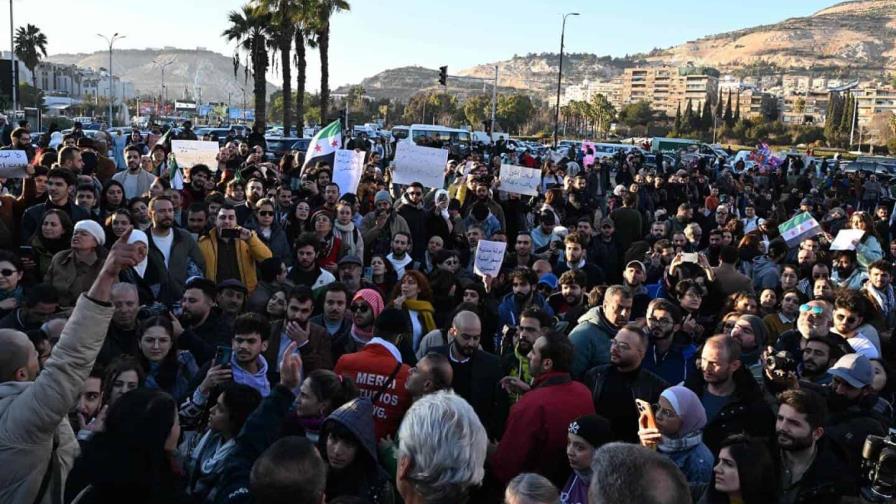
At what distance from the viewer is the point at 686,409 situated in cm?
387

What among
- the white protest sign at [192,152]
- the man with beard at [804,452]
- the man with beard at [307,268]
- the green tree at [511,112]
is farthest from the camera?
the green tree at [511,112]

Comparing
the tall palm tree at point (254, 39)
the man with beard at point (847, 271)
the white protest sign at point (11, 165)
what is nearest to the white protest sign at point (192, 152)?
the white protest sign at point (11, 165)

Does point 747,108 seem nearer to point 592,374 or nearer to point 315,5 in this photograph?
point 315,5

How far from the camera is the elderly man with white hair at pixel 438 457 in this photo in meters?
2.77

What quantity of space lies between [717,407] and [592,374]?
0.71 m

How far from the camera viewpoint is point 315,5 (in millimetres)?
32000

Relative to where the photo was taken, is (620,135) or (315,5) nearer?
(315,5)

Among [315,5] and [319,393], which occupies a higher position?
[315,5]

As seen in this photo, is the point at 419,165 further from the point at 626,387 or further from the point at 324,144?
the point at 626,387

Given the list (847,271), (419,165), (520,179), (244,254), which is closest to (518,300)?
(244,254)

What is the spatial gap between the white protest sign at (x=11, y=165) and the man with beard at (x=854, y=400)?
25.1 feet

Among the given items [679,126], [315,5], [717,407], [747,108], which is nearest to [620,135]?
[679,126]

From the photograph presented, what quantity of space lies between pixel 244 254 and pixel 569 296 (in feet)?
9.24

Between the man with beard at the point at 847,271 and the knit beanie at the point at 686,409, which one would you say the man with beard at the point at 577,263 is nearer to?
the man with beard at the point at 847,271
